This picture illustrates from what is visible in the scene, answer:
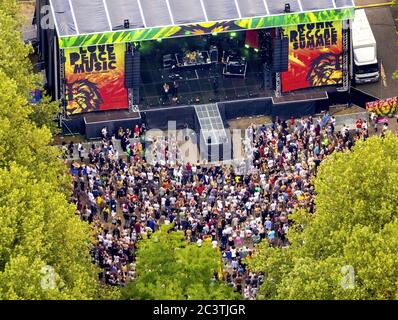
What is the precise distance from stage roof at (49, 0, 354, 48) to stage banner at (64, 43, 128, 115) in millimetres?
1349

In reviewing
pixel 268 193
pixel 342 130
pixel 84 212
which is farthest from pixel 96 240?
pixel 342 130

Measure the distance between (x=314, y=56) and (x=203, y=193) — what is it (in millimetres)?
17564

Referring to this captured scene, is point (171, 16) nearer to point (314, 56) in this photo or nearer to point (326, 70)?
point (314, 56)

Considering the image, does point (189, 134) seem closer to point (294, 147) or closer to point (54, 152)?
point (294, 147)

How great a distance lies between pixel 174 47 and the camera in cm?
14188

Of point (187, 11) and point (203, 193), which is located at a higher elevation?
point (187, 11)

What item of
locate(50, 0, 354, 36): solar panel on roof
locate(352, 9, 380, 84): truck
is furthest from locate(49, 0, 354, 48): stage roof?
locate(352, 9, 380, 84): truck

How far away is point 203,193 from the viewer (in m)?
128

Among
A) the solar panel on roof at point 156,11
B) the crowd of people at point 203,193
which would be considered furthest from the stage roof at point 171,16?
the crowd of people at point 203,193

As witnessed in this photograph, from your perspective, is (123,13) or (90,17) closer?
(90,17)

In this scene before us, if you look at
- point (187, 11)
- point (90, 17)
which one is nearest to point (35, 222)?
point (90, 17)

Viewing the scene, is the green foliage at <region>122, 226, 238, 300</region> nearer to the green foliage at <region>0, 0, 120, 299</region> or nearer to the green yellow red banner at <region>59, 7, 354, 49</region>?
the green foliage at <region>0, 0, 120, 299</region>

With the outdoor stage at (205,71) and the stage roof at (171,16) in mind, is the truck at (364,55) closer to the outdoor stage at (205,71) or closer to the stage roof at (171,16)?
the stage roof at (171,16)

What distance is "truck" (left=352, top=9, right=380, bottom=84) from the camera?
465 feet
